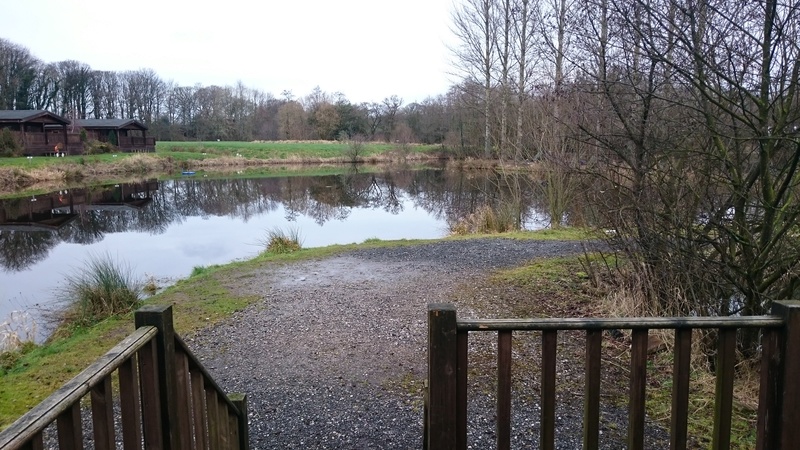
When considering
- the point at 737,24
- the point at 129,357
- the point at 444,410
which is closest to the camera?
the point at 129,357

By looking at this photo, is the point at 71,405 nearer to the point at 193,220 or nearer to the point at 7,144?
the point at 193,220

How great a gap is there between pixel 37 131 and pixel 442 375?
49031 mm

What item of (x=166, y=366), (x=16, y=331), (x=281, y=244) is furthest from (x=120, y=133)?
(x=166, y=366)

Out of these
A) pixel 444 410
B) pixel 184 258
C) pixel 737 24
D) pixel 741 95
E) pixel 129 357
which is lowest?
pixel 184 258

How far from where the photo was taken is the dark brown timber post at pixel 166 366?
219 centimetres

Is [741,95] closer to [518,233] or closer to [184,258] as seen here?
[518,233]

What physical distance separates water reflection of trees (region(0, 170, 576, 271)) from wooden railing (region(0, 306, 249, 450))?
41.6ft

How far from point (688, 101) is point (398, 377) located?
3.52 meters

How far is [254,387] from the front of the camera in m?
5.20

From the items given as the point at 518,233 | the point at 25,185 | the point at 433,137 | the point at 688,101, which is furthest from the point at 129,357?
the point at 433,137

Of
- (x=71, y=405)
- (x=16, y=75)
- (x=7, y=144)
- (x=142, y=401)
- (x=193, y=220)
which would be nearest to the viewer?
(x=71, y=405)

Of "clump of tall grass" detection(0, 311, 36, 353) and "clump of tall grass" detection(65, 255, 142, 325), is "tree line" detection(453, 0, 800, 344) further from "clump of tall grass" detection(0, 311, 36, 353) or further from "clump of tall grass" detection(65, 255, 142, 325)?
"clump of tall grass" detection(0, 311, 36, 353)

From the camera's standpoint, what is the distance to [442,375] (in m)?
2.29

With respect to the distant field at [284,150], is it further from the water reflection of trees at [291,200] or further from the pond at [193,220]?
the pond at [193,220]
